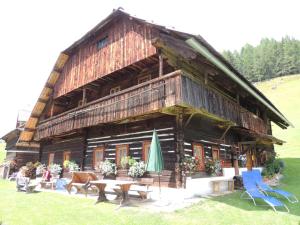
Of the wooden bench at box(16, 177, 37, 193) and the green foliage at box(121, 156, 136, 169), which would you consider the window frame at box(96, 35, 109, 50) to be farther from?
the wooden bench at box(16, 177, 37, 193)

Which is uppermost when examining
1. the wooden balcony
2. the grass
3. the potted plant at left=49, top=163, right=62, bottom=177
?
the wooden balcony

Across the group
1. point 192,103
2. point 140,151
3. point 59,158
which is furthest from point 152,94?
point 59,158

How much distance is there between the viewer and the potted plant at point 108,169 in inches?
509

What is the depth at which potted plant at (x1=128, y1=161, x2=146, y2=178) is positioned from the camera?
37.5 feet

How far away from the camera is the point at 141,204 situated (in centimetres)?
891

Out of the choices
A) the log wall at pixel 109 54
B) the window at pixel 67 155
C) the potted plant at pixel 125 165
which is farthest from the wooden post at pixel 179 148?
the window at pixel 67 155

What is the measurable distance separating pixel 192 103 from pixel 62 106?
13.8 metres

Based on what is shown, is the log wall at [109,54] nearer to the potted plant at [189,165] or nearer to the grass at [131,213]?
the potted plant at [189,165]

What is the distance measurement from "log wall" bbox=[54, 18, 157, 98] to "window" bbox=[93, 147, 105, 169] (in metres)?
4.08

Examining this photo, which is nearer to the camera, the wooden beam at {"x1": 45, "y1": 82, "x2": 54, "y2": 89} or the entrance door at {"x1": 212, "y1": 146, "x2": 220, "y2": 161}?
the entrance door at {"x1": 212, "y1": 146, "x2": 220, "y2": 161}

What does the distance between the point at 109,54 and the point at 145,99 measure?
503 cm

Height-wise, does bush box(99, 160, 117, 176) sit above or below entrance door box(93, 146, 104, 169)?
Answer: below

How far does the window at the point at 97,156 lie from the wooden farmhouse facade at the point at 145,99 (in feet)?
0.22

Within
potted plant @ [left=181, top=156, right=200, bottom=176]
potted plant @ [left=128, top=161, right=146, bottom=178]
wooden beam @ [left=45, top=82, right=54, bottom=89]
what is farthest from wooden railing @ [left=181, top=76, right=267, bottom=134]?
wooden beam @ [left=45, top=82, right=54, bottom=89]
